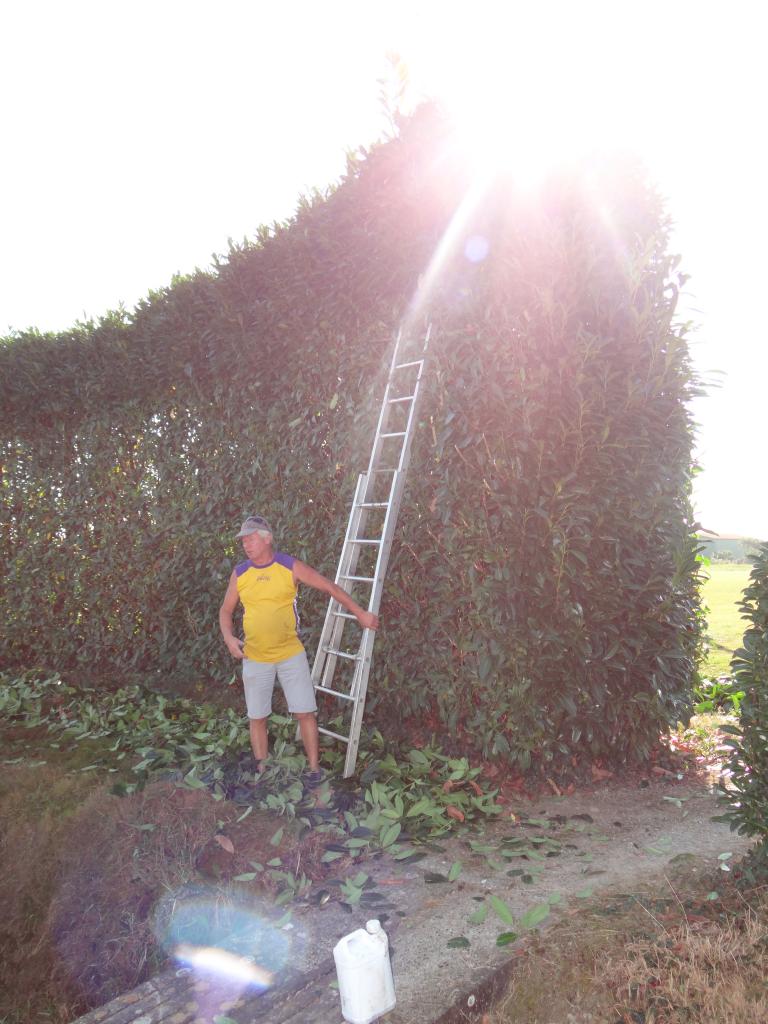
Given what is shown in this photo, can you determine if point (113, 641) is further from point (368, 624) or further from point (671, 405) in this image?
point (671, 405)

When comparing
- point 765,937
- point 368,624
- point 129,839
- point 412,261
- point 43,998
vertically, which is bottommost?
point 43,998

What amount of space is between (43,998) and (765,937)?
2.99 m

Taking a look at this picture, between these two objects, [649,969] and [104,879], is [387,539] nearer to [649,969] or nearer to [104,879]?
[104,879]

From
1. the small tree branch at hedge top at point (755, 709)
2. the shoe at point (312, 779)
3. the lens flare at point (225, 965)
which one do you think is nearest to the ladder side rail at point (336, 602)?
the shoe at point (312, 779)

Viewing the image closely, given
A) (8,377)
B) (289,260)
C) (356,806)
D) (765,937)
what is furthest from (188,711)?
(765,937)

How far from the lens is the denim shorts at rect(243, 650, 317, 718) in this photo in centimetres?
484

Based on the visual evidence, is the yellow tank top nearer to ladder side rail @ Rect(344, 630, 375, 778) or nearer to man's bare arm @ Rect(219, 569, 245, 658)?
man's bare arm @ Rect(219, 569, 245, 658)

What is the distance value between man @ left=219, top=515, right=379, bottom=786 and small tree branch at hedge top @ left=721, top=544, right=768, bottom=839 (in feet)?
7.21

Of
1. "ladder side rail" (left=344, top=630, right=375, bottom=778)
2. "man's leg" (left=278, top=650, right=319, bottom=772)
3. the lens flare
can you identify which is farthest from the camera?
"man's leg" (left=278, top=650, right=319, bottom=772)

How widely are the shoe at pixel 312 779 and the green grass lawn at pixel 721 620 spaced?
297 centimetres

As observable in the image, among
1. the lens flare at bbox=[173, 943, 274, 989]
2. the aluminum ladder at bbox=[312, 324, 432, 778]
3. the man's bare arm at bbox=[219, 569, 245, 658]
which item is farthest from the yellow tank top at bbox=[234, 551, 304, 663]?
the lens flare at bbox=[173, 943, 274, 989]

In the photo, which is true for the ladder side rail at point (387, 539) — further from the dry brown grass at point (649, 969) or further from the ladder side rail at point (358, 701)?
the dry brown grass at point (649, 969)

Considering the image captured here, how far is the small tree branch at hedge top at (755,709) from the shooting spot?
3.05 m

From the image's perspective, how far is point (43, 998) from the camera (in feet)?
10.4
